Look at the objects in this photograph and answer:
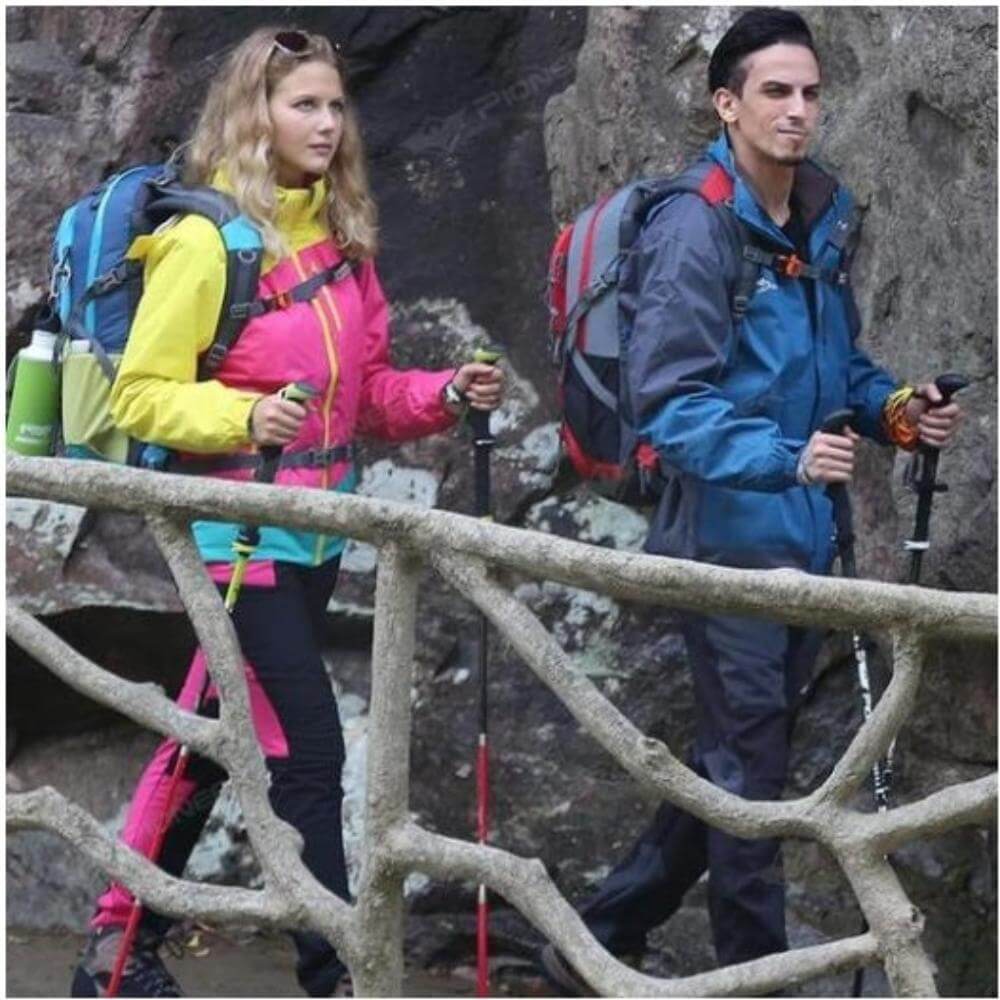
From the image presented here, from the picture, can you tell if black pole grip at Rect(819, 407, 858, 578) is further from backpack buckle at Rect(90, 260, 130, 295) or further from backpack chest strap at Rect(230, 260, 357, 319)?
backpack buckle at Rect(90, 260, 130, 295)

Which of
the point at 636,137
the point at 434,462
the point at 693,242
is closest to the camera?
the point at 693,242

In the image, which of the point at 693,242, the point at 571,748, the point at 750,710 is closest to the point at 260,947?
the point at 571,748

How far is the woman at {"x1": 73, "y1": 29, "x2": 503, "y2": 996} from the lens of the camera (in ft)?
17.3

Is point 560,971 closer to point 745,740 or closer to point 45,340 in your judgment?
point 745,740

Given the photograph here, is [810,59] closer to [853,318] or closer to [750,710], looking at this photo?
[853,318]

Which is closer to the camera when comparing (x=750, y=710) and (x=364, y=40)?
(x=750, y=710)

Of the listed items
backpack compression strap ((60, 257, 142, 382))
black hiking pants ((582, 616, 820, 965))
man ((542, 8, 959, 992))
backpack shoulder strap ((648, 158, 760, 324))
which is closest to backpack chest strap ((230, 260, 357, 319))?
backpack compression strap ((60, 257, 142, 382))

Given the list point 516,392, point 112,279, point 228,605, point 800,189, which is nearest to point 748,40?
point 800,189

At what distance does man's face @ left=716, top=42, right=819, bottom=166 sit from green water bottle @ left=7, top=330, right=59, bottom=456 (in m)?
1.46

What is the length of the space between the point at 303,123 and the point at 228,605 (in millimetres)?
1039

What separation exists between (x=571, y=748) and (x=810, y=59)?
7.28 feet

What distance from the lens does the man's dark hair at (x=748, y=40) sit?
536 centimetres

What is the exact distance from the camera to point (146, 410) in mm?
5230

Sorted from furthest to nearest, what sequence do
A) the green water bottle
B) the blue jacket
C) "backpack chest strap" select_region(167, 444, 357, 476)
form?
the green water bottle < "backpack chest strap" select_region(167, 444, 357, 476) < the blue jacket
